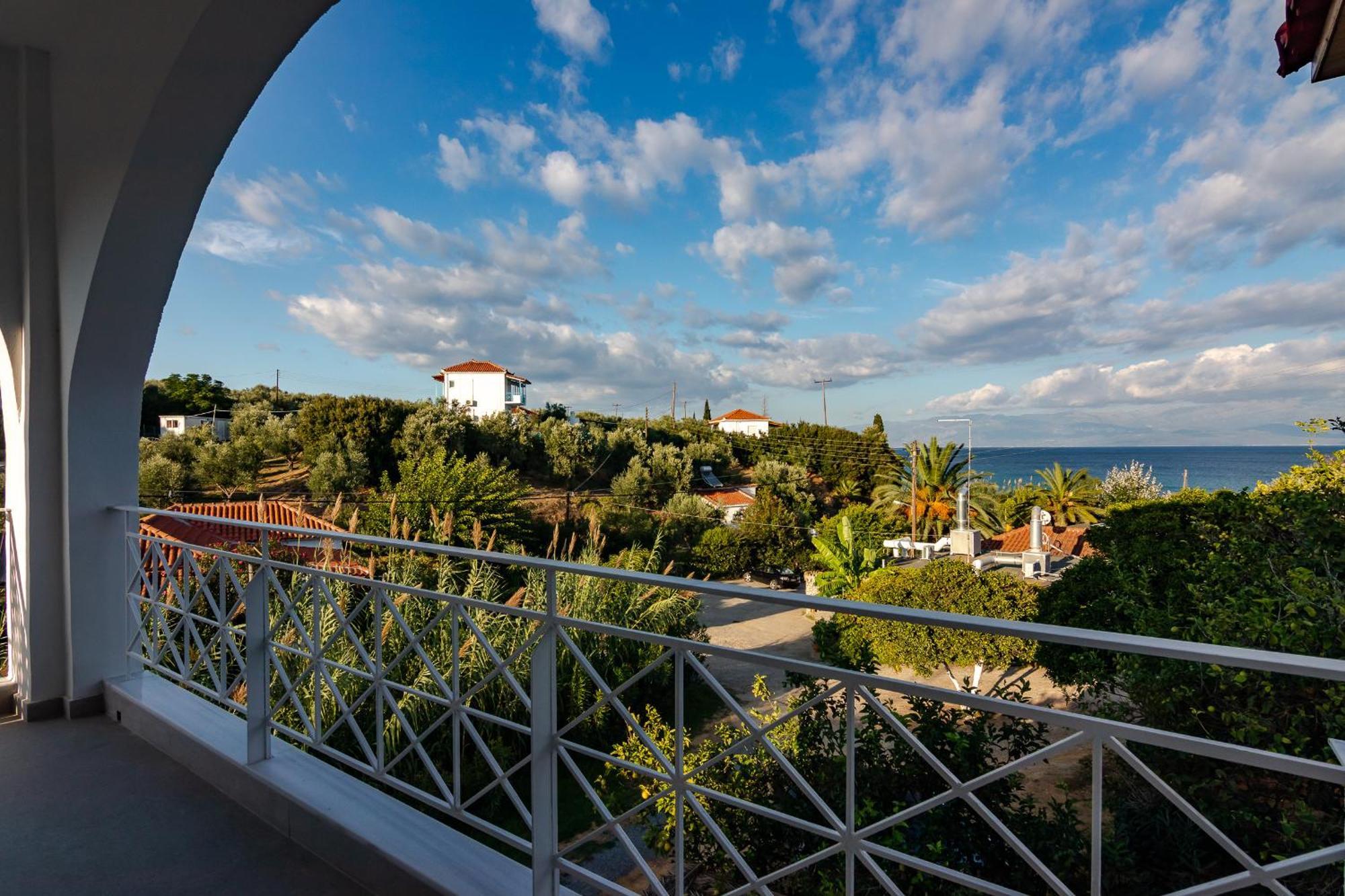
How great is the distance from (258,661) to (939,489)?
23.4m

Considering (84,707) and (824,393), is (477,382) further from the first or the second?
(84,707)

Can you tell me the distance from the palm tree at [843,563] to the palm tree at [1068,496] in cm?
1281

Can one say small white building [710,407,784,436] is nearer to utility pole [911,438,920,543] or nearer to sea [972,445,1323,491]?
utility pole [911,438,920,543]

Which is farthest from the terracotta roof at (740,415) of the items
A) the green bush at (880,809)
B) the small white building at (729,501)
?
the green bush at (880,809)

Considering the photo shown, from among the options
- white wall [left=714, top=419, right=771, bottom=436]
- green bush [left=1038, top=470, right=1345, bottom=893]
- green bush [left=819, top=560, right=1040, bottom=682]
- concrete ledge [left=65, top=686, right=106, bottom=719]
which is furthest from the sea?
concrete ledge [left=65, top=686, right=106, bottom=719]

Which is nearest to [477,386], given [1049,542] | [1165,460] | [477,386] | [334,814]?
[477,386]

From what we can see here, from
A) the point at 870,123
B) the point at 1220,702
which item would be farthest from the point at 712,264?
the point at 1220,702

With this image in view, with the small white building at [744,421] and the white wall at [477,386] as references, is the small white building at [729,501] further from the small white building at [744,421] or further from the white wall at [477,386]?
the small white building at [744,421]

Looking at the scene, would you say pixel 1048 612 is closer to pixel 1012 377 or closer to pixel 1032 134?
pixel 1032 134

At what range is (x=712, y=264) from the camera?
30578 mm

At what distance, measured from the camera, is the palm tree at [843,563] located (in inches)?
538

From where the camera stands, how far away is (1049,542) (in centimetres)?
1603

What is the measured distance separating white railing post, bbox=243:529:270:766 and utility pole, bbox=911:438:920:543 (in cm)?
2099

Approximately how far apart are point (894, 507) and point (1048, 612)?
18.9 m
